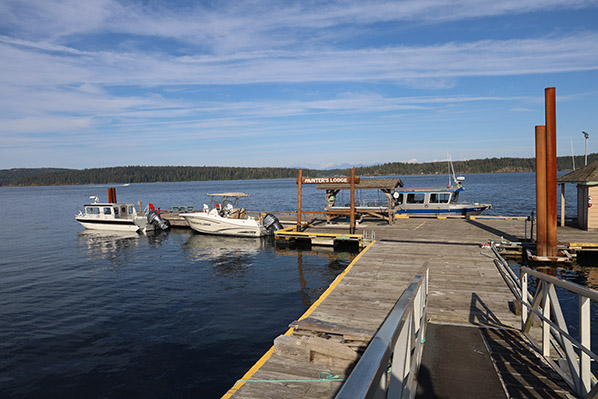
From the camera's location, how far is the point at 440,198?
31.3 metres

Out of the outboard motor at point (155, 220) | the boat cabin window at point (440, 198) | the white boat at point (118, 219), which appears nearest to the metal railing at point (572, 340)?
the boat cabin window at point (440, 198)

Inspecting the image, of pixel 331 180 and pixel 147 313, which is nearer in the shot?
pixel 147 313

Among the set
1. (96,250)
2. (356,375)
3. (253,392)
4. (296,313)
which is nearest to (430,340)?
(253,392)

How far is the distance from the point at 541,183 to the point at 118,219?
31.1 m

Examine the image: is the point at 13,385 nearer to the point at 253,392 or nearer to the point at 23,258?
the point at 253,392

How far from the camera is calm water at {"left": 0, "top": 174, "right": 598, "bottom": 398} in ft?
29.7

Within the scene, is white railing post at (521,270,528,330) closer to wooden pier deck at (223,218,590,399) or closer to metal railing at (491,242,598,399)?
metal railing at (491,242,598,399)

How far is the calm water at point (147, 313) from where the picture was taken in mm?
9055

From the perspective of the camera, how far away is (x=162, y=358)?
984 cm

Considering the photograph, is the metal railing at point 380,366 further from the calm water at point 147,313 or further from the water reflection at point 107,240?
the water reflection at point 107,240

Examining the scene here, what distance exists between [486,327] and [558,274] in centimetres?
1141

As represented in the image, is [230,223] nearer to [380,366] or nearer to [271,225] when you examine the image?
[271,225]

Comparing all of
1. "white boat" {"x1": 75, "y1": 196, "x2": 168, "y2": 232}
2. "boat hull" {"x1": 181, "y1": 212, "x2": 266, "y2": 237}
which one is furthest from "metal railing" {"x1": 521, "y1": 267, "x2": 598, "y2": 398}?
"white boat" {"x1": 75, "y1": 196, "x2": 168, "y2": 232}

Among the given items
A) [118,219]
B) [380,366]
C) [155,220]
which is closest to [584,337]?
[380,366]
